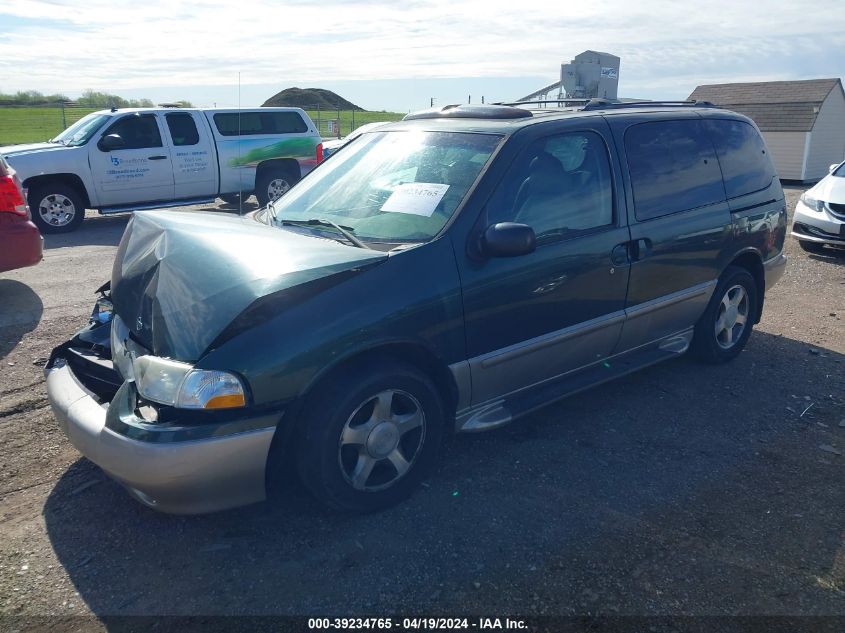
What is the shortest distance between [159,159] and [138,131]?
548 mm

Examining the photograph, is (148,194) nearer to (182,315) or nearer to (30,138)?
(182,315)

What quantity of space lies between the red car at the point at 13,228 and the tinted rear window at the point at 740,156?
5865 mm

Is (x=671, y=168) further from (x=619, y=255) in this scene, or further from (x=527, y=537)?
(x=527, y=537)

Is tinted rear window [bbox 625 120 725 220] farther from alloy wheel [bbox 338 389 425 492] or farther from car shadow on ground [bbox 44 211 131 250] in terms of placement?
car shadow on ground [bbox 44 211 131 250]

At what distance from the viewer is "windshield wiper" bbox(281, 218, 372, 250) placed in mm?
3571

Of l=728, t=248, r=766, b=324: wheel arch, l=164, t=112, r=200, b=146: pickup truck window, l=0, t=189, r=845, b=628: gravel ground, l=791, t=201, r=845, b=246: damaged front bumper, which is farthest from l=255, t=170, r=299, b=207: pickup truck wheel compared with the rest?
l=728, t=248, r=766, b=324: wheel arch

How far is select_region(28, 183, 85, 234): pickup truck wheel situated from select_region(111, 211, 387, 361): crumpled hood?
26.4ft

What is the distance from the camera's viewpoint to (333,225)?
3.81 meters

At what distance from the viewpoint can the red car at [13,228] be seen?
638 cm

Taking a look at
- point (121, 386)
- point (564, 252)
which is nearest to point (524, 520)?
point (564, 252)

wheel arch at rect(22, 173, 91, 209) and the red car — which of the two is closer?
the red car

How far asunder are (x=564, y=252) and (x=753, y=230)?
7.00ft

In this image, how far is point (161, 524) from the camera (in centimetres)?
331

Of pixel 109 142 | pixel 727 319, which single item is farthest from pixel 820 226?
pixel 109 142
